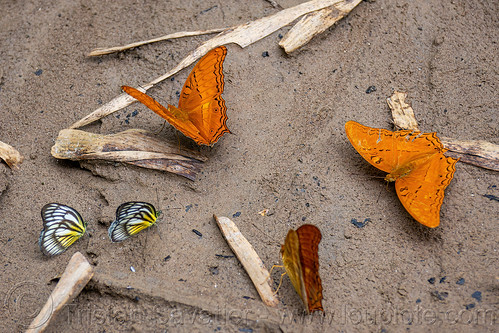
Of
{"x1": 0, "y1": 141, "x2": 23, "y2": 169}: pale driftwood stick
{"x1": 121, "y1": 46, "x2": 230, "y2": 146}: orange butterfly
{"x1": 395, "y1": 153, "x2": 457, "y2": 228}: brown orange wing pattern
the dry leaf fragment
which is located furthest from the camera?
{"x1": 0, "y1": 141, "x2": 23, "y2": 169}: pale driftwood stick

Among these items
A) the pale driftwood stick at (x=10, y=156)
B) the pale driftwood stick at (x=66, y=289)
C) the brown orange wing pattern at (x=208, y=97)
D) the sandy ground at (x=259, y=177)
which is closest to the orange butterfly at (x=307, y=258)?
the sandy ground at (x=259, y=177)

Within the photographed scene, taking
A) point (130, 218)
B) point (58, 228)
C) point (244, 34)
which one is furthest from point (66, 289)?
point (244, 34)

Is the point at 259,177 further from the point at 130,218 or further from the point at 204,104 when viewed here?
the point at 130,218

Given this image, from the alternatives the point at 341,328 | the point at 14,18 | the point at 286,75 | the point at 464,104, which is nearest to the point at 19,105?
the point at 14,18

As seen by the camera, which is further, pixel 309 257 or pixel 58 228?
Result: pixel 58 228

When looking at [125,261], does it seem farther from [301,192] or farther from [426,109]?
[426,109]

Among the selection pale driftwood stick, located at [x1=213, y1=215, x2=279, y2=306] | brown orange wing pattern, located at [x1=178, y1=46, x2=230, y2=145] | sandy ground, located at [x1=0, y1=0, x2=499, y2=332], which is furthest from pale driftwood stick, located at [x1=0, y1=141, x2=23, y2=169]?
pale driftwood stick, located at [x1=213, y1=215, x2=279, y2=306]

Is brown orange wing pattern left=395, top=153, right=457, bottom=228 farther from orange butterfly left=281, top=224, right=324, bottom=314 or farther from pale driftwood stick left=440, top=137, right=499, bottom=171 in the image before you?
orange butterfly left=281, top=224, right=324, bottom=314

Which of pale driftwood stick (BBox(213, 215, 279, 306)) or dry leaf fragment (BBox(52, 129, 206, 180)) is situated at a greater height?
dry leaf fragment (BBox(52, 129, 206, 180))
